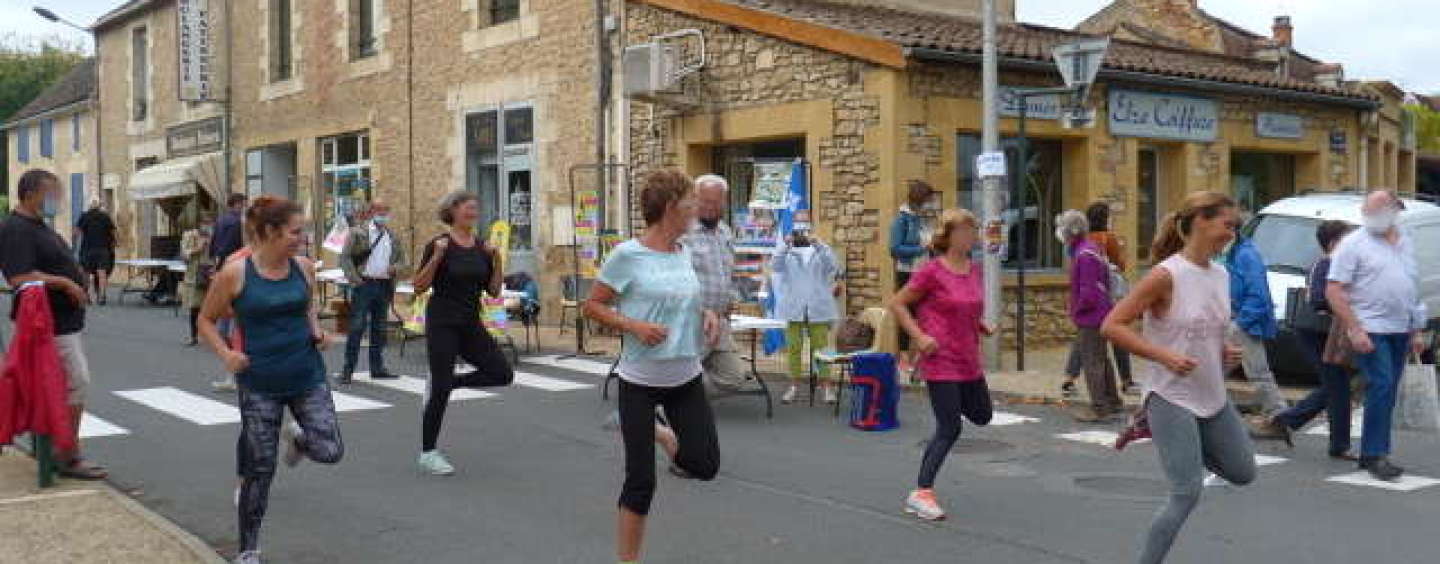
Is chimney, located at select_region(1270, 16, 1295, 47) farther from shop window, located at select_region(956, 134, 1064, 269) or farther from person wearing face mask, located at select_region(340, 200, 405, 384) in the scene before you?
person wearing face mask, located at select_region(340, 200, 405, 384)

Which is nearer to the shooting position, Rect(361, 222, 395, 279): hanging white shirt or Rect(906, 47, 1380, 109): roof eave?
Rect(361, 222, 395, 279): hanging white shirt

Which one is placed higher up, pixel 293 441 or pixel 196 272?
pixel 196 272

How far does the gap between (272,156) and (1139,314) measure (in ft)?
79.7

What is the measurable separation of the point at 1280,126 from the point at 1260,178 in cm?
111

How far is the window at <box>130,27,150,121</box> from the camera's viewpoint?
3259 cm

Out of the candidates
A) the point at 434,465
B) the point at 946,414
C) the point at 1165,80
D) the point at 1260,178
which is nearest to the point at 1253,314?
the point at 946,414

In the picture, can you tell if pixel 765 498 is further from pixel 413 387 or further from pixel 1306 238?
pixel 1306 238

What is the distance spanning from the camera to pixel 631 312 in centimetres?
493

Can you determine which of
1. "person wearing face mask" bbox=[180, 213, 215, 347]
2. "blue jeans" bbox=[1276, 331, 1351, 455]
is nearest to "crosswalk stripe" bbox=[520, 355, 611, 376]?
"person wearing face mask" bbox=[180, 213, 215, 347]

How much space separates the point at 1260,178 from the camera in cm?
1873

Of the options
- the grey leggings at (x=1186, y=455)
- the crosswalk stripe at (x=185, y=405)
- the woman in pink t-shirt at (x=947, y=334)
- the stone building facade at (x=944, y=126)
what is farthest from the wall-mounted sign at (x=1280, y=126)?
the grey leggings at (x=1186, y=455)

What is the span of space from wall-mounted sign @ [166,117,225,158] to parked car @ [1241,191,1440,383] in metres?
22.3

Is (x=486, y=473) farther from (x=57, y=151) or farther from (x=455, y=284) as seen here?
(x=57, y=151)

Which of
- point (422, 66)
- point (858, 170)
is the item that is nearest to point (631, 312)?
point (858, 170)
